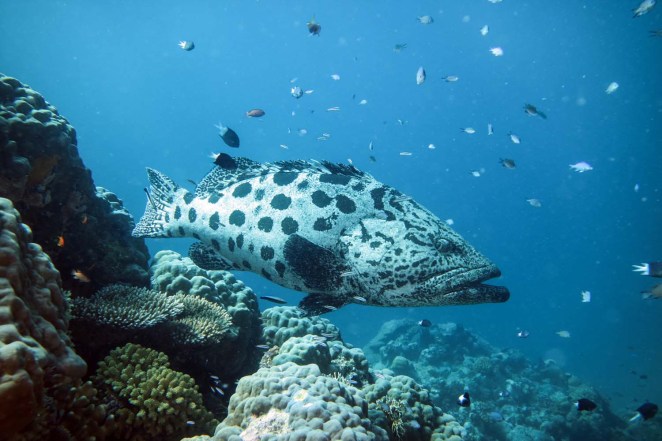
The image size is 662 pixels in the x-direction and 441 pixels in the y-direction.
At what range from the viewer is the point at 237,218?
5.23 metres

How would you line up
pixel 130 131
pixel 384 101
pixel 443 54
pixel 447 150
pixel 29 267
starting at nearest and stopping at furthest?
pixel 29 267
pixel 443 54
pixel 384 101
pixel 447 150
pixel 130 131

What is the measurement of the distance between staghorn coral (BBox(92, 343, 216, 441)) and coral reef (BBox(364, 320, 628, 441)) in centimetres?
797

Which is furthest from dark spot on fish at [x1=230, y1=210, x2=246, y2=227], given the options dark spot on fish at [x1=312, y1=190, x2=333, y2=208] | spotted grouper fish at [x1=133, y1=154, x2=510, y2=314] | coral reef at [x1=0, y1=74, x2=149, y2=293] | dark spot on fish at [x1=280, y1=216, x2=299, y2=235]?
coral reef at [x1=0, y1=74, x2=149, y2=293]

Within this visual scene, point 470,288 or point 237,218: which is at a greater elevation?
point 237,218

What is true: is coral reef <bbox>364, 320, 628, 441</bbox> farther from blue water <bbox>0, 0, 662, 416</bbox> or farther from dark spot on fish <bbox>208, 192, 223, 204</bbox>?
blue water <bbox>0, 0, 662, 416</bbox>

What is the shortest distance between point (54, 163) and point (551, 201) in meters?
135

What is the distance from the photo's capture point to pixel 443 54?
89.1m

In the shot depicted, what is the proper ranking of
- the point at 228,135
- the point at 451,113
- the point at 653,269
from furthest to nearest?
1. the point at 451,113
2. the point at 228,135
3. the point at 653,269

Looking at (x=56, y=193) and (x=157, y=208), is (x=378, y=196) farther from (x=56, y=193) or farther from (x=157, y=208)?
(x=56, y=193)

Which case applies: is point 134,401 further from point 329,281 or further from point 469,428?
point 469,428

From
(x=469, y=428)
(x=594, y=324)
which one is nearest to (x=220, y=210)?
(x=469, y=428)

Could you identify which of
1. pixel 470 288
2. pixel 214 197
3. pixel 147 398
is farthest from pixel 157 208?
pixel 470 288

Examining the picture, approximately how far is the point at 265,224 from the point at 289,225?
Result: 0.38 metres

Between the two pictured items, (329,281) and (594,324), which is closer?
(329,281)
